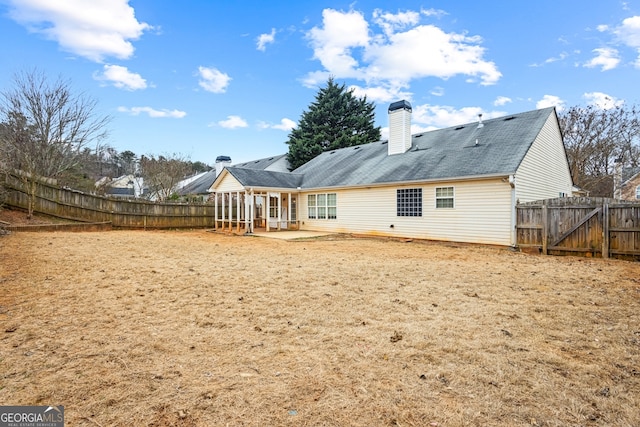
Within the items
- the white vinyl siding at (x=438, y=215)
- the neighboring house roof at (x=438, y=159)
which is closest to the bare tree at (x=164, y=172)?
the neighboring house roof at (x=438, y=159)

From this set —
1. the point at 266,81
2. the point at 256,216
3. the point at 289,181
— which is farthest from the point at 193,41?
the point at 256,216

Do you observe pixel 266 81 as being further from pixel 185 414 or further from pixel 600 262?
pixel 185 414

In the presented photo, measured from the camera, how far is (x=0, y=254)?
23.1 ft

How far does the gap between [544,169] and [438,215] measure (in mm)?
5093

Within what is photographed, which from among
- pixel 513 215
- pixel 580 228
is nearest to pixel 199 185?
pixel 513 215

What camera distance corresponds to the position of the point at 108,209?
16.3m

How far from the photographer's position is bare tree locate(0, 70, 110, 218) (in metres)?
15.2

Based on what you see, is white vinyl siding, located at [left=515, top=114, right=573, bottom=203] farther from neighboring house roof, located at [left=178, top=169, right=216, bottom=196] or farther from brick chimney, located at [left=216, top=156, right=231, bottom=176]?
neighboring house roof, located at [left=178, top=169, right=216, bottom=196]

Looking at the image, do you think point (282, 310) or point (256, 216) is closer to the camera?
point (282, 310)

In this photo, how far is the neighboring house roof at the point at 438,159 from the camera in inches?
477

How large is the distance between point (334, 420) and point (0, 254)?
8.68 m

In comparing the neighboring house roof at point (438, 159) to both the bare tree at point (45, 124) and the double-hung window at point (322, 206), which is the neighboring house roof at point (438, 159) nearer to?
the double-hung window at point (322, 206)

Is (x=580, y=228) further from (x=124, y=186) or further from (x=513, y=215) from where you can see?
(x=124, y=186)

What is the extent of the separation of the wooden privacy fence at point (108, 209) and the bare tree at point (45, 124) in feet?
2.01
